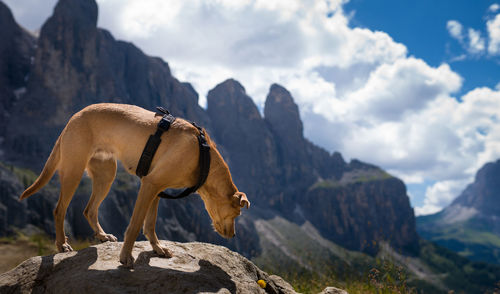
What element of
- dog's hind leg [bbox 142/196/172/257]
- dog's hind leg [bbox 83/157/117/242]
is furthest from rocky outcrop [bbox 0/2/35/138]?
dog's hind leg [bbox 142/196/172/257]

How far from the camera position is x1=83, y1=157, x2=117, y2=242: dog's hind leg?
255 inches

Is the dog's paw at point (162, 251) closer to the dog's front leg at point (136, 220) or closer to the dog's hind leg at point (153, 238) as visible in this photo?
the dog's hind leg at point (153, 238)

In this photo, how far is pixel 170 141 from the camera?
5562mm

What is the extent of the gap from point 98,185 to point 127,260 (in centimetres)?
210

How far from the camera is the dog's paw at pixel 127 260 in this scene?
16.4 ft

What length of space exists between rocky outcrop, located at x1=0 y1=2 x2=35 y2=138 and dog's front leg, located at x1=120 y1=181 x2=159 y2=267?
19868cm

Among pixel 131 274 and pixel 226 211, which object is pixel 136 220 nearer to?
pixel 131 274

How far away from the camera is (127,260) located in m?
5.03

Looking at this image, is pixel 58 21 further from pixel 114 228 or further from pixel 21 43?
pixel 114 228

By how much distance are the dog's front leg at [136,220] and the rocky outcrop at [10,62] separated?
199m

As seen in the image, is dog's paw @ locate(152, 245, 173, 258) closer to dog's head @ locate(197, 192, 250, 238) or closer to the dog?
the dog

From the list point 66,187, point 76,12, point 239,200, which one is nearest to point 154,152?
point 239,200

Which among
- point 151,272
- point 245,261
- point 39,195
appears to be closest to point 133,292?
point 151,272

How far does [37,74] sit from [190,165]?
184362mm
